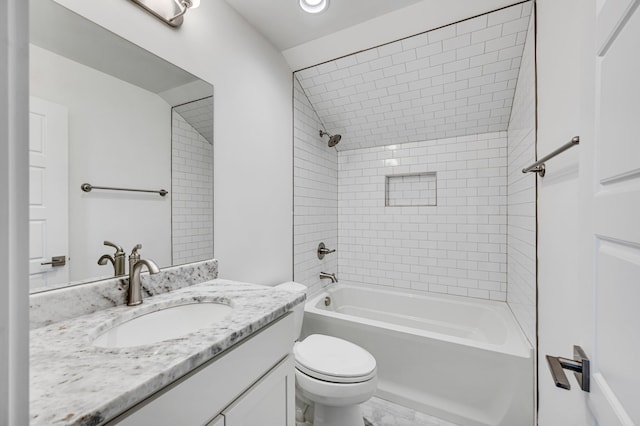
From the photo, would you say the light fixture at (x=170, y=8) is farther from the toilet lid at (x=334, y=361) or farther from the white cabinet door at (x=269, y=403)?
the toilet lid at (x=334, y=361)

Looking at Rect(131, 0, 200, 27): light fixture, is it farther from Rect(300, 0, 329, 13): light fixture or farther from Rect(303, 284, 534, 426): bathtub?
Rect(303, 284, 534, 426): bathtub

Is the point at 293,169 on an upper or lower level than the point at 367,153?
lower

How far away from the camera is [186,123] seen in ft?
4.49

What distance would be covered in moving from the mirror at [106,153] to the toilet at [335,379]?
788 millimetres

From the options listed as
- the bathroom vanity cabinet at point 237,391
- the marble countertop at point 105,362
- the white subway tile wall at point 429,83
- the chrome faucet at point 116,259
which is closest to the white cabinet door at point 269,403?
the bathroom vanity cabinet at point 237,391

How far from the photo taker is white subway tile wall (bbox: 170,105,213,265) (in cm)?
133

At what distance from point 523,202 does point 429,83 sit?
1093mm

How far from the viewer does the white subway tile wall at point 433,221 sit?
2367 millimetres
